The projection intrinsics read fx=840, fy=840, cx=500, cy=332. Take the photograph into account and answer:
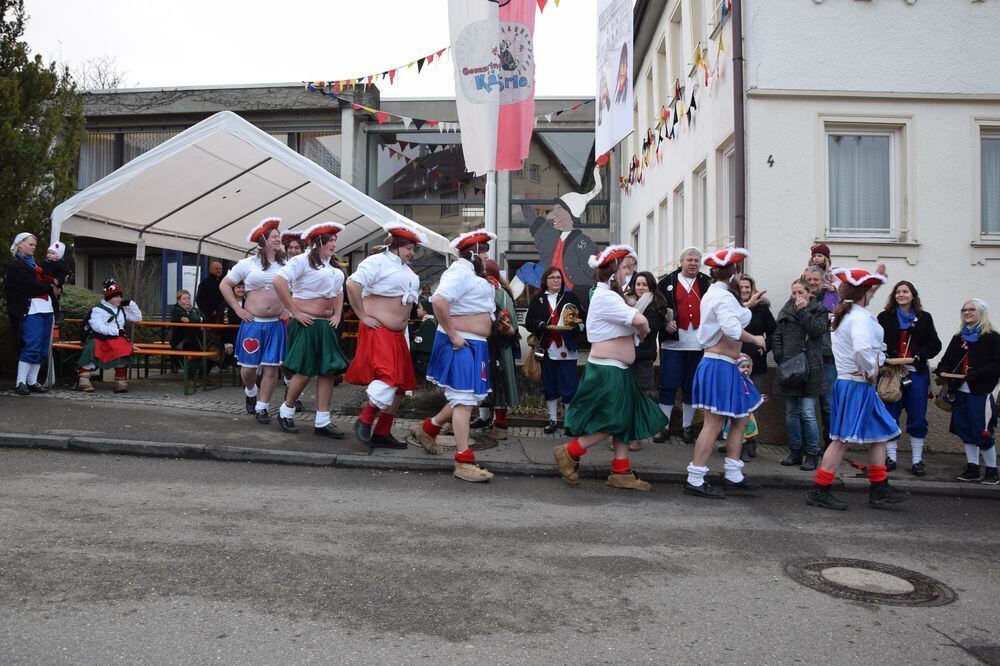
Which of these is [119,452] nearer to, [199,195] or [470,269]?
[470,269]

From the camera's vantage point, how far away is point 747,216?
9820 mm

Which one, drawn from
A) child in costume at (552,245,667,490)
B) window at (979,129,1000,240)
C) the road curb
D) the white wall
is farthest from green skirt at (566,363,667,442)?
window at (979,129,1000,240)

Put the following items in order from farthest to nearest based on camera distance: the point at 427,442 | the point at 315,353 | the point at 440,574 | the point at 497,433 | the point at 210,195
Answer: the point at 210,195 < the point at 497,433 < the point at 315,353 < the point at 427,442 < the point at 440,574

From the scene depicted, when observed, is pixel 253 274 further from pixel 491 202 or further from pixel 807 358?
pixel 807 358

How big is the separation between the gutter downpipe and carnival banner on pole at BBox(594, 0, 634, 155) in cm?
162

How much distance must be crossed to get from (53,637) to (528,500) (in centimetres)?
359

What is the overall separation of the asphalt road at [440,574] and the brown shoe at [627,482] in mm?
230

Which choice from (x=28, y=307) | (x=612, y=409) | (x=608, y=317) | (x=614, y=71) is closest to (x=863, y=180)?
(x=614, y=71)

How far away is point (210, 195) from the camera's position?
13789 millimetres

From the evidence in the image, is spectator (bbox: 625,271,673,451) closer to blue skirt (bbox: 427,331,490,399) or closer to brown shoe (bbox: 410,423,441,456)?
blue skirt (bbox: 427,331,490,399)

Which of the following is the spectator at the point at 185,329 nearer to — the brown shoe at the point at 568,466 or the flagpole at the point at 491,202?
the flagpole at the point at 491,202

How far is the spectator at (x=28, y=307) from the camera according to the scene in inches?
393

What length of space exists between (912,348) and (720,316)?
2715 mm

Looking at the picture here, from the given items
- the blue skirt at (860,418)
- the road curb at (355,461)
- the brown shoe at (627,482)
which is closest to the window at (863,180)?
the road curb at (355,461)
